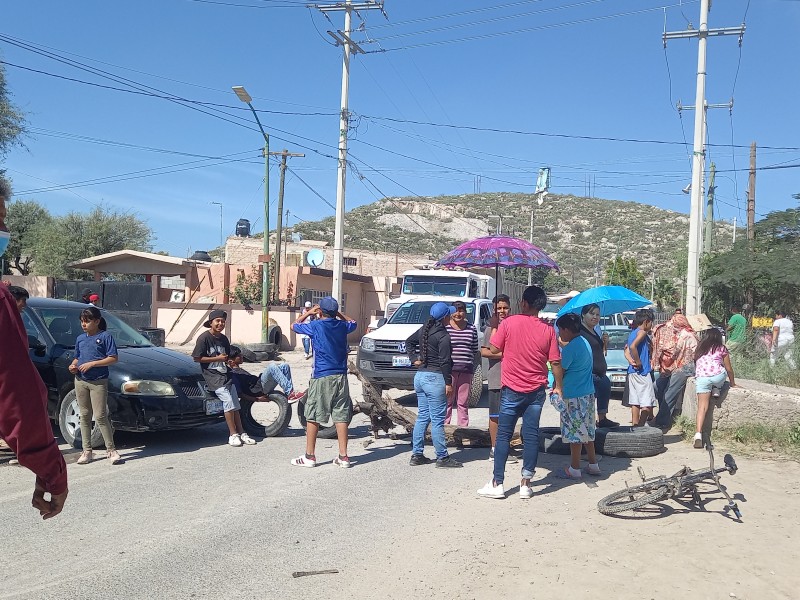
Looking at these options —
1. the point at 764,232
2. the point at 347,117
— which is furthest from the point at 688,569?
the point at 347,117

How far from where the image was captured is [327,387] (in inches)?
309

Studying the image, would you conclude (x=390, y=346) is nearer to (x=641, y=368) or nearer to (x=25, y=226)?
(x=641, y=368)

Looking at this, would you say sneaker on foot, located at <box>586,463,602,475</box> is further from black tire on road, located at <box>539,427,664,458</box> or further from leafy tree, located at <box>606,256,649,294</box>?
leafy tree, located at <box>606,256,649,294</box>

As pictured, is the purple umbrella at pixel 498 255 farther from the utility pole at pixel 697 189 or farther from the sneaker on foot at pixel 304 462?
the sneaker on foot at pixel 304 462

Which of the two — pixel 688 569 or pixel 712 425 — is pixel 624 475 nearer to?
pixel 712 425

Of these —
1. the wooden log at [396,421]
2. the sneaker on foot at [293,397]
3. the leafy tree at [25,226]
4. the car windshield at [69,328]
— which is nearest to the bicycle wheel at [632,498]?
the wooden log at [396,421]

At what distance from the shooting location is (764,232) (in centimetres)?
2056

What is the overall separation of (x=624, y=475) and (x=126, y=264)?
A: 29.0 meters

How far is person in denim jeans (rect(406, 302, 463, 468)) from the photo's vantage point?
313 inches

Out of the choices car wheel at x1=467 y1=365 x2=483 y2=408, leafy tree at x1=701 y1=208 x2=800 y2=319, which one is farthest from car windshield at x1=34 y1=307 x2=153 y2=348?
leafy tree at x1=701 y1=208 x2=800 y2=319

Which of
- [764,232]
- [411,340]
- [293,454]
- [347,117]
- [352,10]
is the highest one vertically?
[352,10]

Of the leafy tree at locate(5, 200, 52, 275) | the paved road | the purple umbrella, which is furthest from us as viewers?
the leafy tree at locate(5, 200, 52, 275)

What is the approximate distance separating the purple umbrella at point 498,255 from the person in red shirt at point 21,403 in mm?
14842

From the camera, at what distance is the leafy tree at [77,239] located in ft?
127
